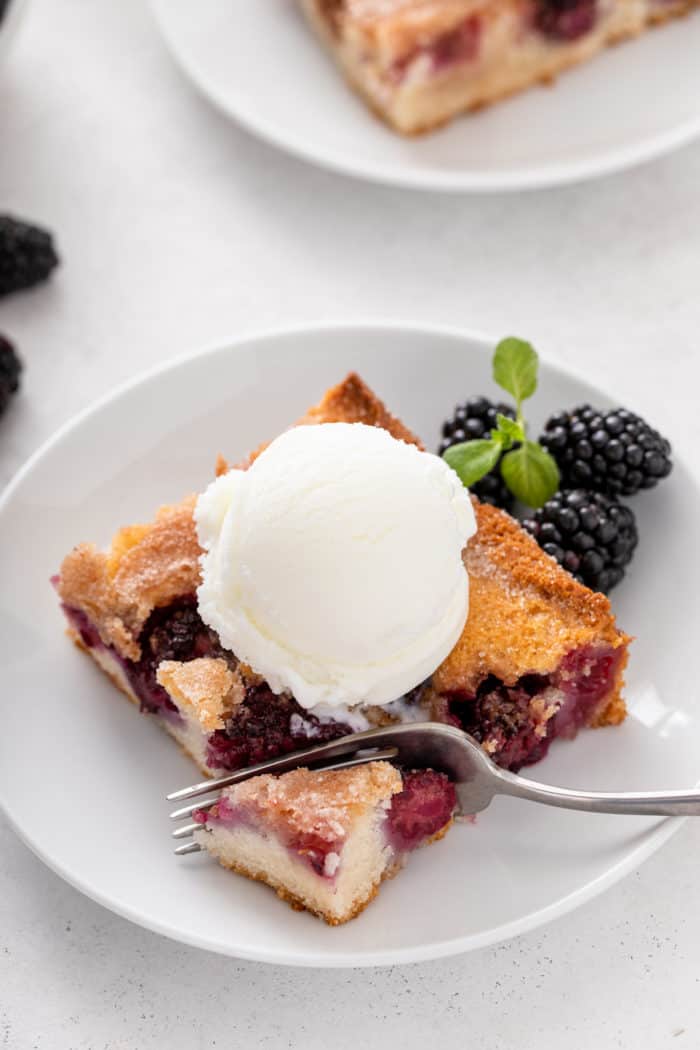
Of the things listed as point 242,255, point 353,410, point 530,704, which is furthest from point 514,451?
point 242,255

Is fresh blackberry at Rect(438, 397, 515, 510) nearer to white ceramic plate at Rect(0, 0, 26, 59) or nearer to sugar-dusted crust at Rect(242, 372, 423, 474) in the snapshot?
sugar-dusted crust at Rect(242, 372, 423, 474)

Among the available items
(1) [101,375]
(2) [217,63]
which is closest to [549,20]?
(2) [217,63]

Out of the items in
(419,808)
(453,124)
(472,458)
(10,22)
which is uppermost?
(10,22)

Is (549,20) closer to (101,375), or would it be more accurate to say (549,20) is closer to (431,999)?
(101,375)

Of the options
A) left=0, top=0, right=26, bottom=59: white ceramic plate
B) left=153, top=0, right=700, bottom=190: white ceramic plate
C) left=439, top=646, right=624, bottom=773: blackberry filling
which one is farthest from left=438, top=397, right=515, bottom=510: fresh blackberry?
left=0, top=0, right=26, bottom=59: white ceramic plate

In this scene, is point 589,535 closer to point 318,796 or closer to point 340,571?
point 340,571

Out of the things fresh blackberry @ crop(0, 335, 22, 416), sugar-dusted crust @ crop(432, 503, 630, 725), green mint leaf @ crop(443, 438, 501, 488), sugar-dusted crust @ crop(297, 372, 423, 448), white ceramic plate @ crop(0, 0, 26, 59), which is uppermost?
white ceramic plate @ crop(0, 0, 26, 59)
